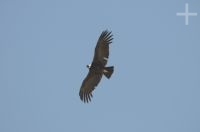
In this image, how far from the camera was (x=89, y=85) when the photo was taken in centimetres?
4300

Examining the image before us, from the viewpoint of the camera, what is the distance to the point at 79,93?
42.9m

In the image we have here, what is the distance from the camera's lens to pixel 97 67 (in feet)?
140

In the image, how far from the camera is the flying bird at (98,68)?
1658 inches

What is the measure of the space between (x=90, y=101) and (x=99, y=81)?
893mm

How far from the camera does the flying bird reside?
42125 mm

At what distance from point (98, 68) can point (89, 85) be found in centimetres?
82

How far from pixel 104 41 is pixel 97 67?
108cm

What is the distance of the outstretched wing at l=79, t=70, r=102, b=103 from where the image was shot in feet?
141

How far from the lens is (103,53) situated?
42188 millimetres

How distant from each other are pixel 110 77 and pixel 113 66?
0.42 metres

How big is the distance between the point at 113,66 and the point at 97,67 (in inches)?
33.5

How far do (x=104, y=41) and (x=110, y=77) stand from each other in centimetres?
134

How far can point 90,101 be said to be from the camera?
1676 inches

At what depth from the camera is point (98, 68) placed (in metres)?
42.6
